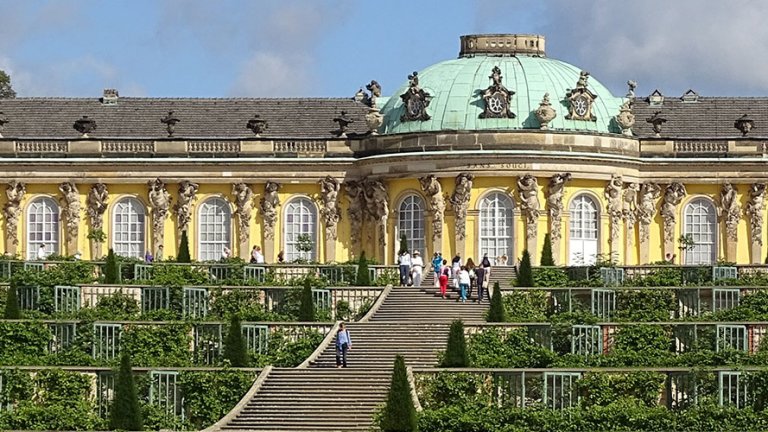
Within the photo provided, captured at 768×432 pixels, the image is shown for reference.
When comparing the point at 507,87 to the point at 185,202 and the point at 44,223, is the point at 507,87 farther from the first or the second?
the point at 44,223

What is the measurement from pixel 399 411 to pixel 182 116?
1422 inches

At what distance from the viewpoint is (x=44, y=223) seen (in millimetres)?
81750

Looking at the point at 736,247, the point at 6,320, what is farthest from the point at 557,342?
the point at 736,247

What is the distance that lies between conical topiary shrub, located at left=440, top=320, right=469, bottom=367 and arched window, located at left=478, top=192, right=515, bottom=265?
21.7 metres

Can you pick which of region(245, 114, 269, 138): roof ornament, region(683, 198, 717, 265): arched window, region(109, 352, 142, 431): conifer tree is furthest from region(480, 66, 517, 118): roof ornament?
region(109, 352, 142, 431): conifer tree

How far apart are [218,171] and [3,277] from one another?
14.3 metres

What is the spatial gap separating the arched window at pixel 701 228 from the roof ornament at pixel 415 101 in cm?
930

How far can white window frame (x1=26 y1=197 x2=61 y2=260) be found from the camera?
268 ft

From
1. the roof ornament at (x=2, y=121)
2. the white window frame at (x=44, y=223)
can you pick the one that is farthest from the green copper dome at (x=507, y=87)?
the roof ornament at (x=2, y=121)

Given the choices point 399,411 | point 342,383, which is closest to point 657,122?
point 342,383

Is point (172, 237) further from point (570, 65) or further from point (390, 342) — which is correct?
point (390, 342)

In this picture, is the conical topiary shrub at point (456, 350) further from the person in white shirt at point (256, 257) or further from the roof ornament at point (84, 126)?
the roof ornament at point (84, 126)

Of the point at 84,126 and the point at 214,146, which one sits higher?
the point at 84,126

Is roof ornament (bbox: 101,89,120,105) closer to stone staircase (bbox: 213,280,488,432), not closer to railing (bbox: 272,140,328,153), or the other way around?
railing (bbox: 272,140,328,153)
